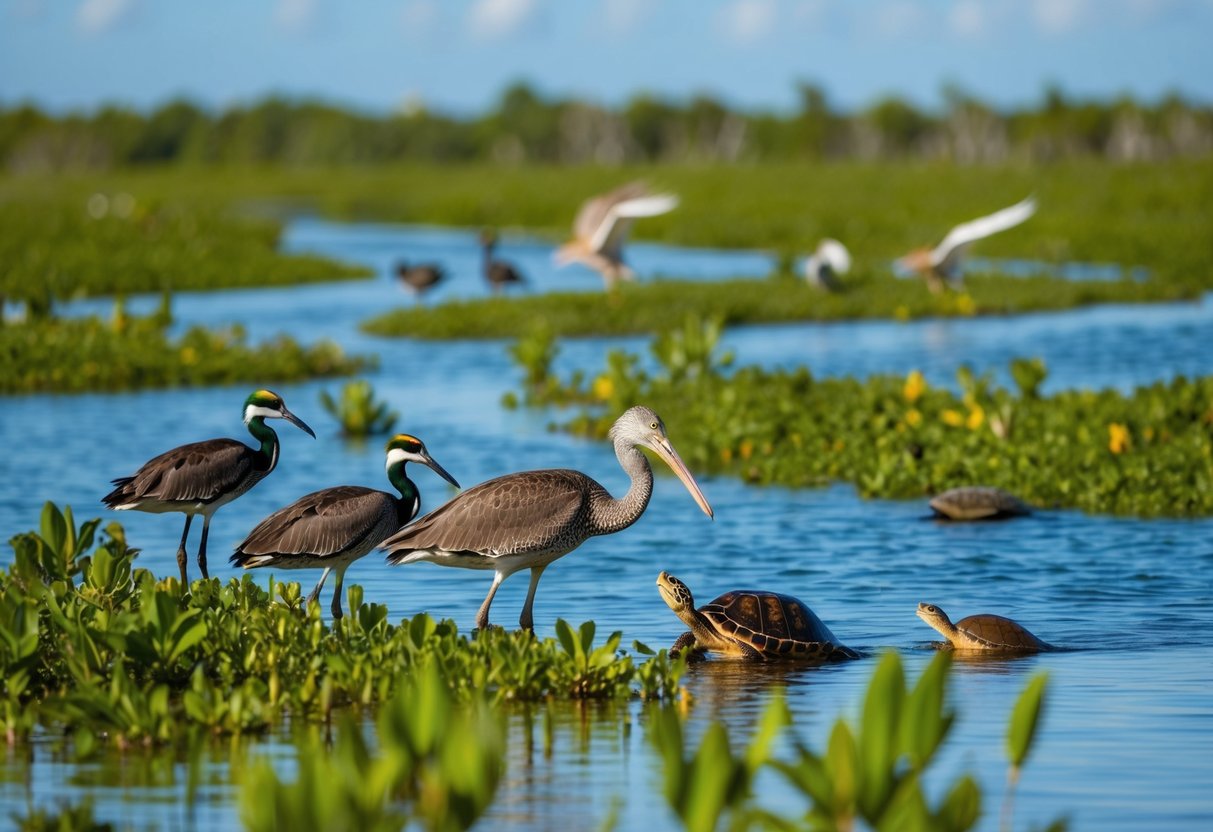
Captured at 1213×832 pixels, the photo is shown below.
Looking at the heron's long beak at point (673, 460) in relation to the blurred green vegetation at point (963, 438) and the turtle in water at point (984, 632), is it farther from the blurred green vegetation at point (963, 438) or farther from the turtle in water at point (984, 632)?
the blurred green vegetation at point (963, 438)

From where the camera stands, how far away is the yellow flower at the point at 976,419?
46.7 ft

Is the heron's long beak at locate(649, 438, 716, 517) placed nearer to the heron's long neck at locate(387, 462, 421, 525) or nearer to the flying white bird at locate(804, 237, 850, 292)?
the heron's long neck at locate(387, 462, 421, 525)

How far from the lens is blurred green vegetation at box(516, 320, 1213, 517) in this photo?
12.9 m

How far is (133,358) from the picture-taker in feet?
66.8

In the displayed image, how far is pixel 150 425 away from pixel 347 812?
13.8 m

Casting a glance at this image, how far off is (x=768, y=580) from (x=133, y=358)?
11511mm

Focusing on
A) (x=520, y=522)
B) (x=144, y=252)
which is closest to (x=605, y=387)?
(x=520, y=522)

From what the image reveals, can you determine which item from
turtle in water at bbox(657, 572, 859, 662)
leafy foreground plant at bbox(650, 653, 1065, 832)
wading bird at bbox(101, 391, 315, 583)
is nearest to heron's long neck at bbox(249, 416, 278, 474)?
wading bird at bbox(101, 391, 315, 583)

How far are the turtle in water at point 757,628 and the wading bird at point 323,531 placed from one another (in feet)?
4.67

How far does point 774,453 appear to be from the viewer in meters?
14.8

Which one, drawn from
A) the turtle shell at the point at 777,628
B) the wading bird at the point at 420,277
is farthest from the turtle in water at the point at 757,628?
the wading bird at the point at 420,277

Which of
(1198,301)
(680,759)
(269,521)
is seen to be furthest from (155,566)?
(1198,301)

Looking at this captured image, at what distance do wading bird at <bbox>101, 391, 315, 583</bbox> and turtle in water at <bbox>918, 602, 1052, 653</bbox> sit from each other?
3.51 metres

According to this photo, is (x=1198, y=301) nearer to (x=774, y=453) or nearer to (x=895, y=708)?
(x=774, y=453)
